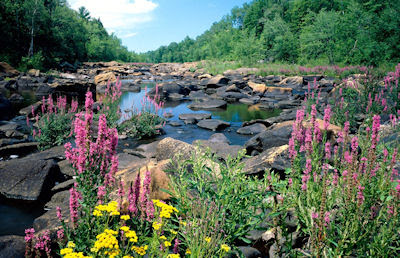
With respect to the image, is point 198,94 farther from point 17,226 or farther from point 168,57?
point 168,57

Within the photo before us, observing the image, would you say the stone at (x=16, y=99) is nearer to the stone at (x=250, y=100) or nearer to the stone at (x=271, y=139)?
the stone at (x=250, y=100)

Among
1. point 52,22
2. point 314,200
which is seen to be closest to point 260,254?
point 314,200

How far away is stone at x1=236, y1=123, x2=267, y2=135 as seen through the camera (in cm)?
1191

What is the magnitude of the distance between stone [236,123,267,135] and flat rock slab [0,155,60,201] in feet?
25.2

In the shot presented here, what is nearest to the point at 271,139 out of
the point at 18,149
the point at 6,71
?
the point at 18,149

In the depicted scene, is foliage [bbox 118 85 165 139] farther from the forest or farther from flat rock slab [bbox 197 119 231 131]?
the forest

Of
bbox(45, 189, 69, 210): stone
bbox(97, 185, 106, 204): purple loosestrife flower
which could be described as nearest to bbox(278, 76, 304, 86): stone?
bbox(45, 189, 69, 210): stone

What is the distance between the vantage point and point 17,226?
4.96m

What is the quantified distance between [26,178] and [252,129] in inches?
339

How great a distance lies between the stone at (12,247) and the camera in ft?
11.7

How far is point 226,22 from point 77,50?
82412mm

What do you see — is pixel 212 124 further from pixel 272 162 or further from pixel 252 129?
pixel 272 162

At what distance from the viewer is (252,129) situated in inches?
476

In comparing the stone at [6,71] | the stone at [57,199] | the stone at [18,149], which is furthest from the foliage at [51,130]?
the stone at [6,71]
